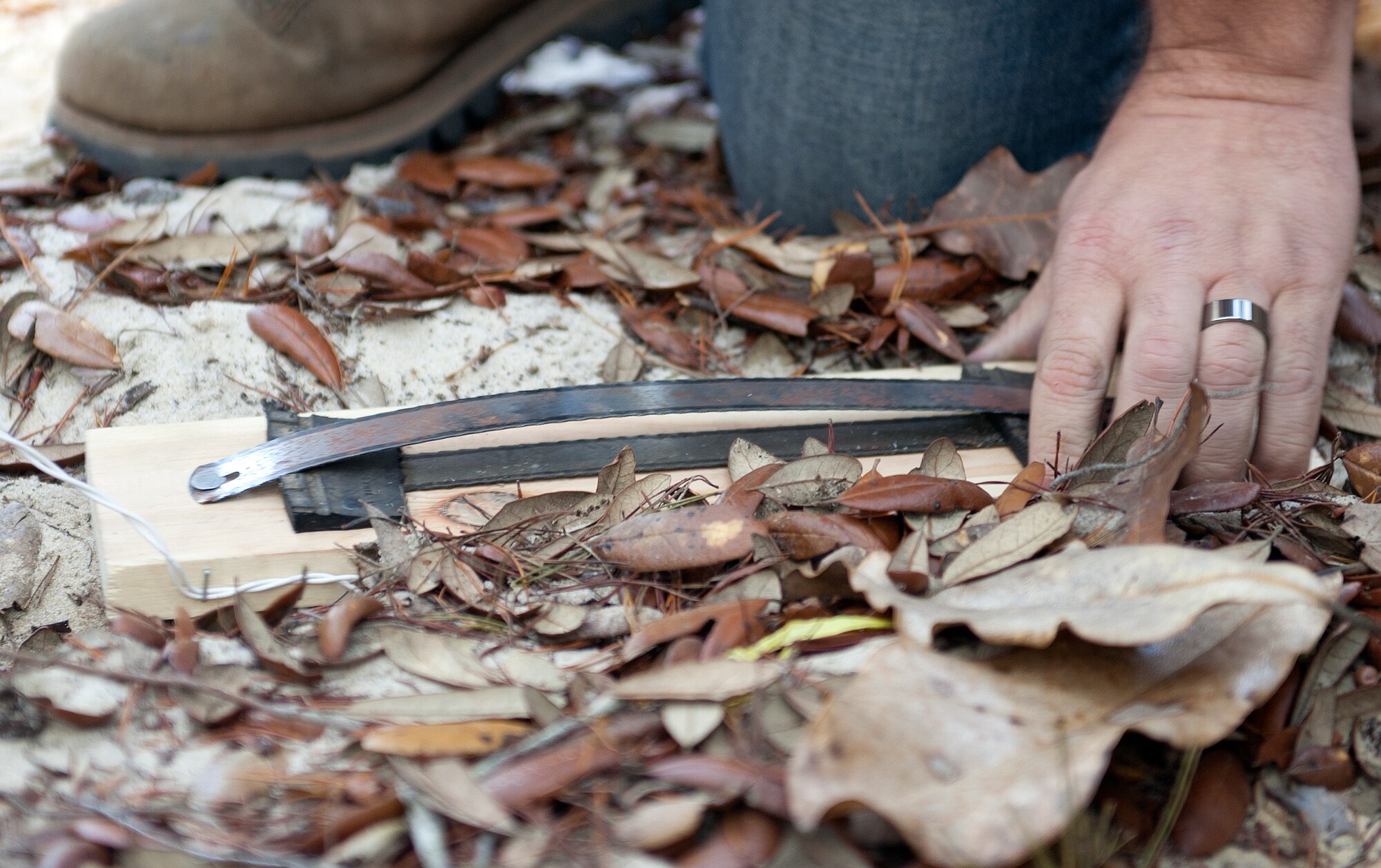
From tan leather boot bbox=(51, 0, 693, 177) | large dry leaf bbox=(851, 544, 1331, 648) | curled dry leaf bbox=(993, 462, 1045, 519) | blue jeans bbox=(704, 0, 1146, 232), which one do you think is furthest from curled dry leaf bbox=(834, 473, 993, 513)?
tan leather boot bbox=(51, 0, 693, 177)

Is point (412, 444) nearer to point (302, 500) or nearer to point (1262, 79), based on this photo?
point (302, 500)

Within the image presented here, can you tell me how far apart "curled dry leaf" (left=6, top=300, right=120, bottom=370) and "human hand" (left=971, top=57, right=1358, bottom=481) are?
1138 millimetres

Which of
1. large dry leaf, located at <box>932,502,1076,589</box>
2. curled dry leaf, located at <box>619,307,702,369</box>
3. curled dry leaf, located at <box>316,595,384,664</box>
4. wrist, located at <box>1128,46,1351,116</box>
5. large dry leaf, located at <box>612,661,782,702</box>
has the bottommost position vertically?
curled dry leaf, located at <box>619,307,702,369</box>

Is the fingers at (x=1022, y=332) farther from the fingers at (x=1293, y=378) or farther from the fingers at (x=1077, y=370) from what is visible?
the fingers at (x=1293, y=378)

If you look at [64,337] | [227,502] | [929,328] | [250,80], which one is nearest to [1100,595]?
[929,328]

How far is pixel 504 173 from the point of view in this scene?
1780 millimetres

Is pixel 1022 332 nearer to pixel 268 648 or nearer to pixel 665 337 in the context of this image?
pixel 665 337

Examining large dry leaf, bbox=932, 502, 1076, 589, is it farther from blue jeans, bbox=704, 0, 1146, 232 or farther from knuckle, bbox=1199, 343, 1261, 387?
blue jeans, bbox=704, 0, 1146, 232

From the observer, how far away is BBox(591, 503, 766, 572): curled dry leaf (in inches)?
34.2

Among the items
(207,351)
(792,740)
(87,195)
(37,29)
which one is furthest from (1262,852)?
(37,29)

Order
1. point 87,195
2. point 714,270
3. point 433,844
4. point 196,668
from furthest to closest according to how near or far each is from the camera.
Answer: point 87,195
point 714,270
point 196,668
point 433,844

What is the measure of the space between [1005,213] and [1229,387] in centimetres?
54

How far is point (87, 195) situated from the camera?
1638 millimetres

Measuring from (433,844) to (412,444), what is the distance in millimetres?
493
